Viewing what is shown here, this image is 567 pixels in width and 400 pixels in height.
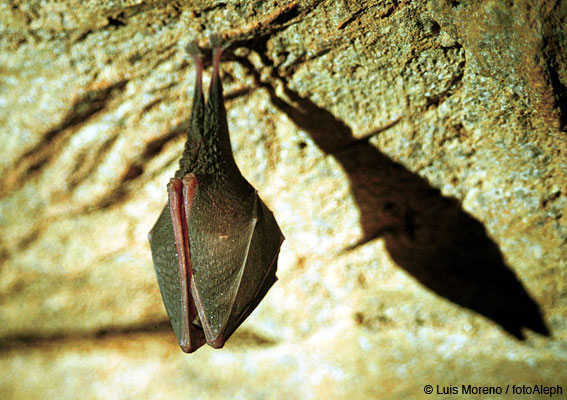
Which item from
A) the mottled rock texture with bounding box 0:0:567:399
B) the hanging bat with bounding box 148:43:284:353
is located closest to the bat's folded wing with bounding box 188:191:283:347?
the hanging bat with bounding box 148:43:284:353

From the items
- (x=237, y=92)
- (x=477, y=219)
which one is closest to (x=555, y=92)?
(x=477, y=219)

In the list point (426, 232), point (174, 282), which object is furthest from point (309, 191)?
point (174, 282)

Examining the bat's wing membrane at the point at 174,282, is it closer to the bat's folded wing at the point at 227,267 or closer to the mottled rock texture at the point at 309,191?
the bat's folded wing at the point at 227,267

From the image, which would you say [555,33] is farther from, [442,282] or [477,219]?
[442,282]

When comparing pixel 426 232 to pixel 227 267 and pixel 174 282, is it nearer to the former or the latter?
pixel 227 267

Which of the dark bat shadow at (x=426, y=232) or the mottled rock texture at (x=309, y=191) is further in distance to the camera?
the dark bat shadow at (x=426, y=232)

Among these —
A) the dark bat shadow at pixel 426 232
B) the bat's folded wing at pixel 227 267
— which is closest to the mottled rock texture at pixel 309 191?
the dark bat shadow at pixel 426 232

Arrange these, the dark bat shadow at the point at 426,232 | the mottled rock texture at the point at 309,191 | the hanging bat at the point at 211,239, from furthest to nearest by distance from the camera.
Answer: the dark bat shadow at the point at 426,232
the mottled rock texture at the point at 309,191
the hanging bat at the point at 211,239
